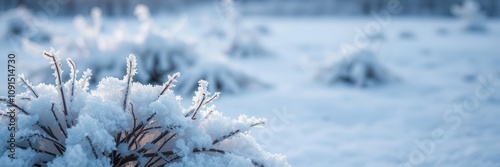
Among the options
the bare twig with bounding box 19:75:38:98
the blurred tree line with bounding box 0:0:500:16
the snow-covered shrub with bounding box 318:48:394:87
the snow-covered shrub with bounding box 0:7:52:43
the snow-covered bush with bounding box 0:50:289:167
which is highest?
the blurred tree line with bounding box 0:0:500:16

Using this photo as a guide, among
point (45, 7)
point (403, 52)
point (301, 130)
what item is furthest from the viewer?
point (45, 7)

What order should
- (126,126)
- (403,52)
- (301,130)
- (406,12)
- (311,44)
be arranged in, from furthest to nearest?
(406,12)
(311,44)
(403,52)
(301,130)
(126,126)

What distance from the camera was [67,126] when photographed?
1.40 metres

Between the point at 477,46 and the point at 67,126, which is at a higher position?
the point at 477,46

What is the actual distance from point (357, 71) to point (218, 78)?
6.29 feet

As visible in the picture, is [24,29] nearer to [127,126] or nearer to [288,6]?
[127,126]

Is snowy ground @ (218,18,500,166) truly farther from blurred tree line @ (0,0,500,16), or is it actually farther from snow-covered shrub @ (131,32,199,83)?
blurred tree line @ (0,0,500,16)

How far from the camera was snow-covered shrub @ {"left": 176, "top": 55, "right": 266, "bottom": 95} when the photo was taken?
4.98 m

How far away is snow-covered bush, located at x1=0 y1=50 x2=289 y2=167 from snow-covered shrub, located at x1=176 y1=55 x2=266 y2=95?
3392 mm

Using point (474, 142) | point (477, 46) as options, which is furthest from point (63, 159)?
point (477, 46)

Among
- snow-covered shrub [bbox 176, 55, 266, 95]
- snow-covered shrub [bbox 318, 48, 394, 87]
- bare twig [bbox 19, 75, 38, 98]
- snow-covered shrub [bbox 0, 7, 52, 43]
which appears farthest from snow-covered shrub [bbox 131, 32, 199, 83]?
snow-covered shrub [bbox 0, 7, 52, 43]

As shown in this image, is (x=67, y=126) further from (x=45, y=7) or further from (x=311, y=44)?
(x=45, y=7)

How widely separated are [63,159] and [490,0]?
1004 inches

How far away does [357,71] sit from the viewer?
5500 mm
